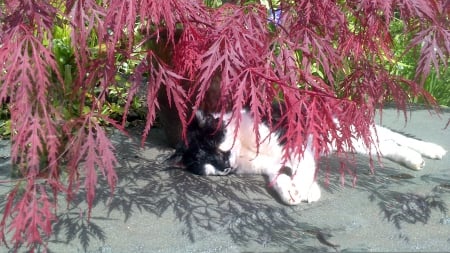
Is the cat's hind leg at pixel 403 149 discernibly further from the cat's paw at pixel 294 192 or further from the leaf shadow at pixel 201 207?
Answer: the leaf shadow at pixel 201 207

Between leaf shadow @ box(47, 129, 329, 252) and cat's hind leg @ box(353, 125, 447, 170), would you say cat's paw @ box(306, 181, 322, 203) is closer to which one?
leaf shadow @ box(47, 129, 329, 252)

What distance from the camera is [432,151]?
2.67 m

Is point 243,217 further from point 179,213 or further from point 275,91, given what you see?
point 275,91

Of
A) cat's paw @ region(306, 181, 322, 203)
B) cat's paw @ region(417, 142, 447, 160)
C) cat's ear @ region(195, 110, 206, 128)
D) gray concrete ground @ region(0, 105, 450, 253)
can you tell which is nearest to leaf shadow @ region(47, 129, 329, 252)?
gray concrete ground @ region(0, 105, 450, 253)

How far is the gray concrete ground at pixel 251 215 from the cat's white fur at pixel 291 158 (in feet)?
0.16

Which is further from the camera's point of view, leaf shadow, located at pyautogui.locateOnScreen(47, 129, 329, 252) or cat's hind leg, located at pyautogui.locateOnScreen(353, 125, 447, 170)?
cat's hind leg, located at pyautogui.locateOnScreen(353, 125, 447, 170)

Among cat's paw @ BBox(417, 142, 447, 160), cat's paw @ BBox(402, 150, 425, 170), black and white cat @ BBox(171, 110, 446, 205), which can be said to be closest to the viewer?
black and white cat @ BBox(171, 110, 446, 205)

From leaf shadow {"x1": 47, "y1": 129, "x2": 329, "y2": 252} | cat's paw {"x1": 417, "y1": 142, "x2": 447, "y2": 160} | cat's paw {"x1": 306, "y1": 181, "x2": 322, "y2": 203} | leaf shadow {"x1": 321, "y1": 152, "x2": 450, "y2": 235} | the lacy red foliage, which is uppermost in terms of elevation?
the lacy red foliage

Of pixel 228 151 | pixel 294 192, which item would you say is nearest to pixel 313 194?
pixel 294 192

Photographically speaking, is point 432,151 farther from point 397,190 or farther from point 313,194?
point 313,194

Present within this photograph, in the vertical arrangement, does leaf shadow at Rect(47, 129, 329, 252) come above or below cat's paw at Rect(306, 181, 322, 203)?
below

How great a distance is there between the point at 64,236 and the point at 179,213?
422mm

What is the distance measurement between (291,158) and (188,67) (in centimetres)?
64

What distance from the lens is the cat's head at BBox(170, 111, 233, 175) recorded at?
2.38m
